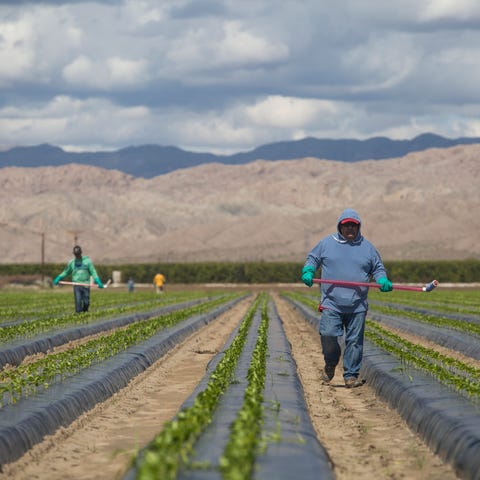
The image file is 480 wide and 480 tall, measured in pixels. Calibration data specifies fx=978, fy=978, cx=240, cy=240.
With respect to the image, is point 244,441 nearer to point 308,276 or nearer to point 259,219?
point 308,276

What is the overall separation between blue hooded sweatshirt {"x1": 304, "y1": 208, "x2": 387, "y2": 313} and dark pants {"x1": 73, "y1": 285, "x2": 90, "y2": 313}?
13.0 m

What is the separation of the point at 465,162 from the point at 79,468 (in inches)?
7431

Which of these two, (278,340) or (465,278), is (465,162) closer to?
(465,278)

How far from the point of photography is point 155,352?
17.9m

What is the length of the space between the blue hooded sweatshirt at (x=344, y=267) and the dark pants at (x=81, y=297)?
1300 centimetres

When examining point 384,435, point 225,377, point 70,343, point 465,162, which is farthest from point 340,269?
point 465,162

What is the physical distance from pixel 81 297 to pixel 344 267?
13.9m

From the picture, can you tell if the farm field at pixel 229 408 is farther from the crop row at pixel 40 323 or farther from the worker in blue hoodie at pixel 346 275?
the worker in blue hoodie at pixel 346 275

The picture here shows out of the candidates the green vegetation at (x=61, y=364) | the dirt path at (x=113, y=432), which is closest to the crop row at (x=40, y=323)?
the green vegetation at (x=61, y=364)

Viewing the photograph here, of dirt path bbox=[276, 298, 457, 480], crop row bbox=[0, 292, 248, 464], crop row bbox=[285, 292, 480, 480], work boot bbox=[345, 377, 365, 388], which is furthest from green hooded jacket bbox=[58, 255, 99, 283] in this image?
work boot bbox=[345, 377, 365, 388]

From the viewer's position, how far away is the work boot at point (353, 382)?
13.4 metres

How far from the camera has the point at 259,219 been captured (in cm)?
15088

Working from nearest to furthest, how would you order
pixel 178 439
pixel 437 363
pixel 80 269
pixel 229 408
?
pixel 178 439, pixel 229 408, pixel 437 363, pixel 80 269

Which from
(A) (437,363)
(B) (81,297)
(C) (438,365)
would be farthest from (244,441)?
(B) (81,297)
